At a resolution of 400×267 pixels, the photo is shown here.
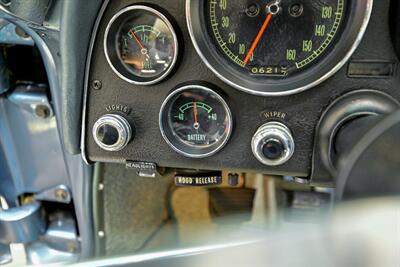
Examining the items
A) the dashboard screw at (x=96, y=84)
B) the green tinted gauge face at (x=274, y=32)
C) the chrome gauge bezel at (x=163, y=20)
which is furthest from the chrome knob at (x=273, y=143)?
the dashboard screw at (x=96, y=84)

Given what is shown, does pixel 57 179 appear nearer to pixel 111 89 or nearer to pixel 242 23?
pixel 111 89

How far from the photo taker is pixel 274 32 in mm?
1222

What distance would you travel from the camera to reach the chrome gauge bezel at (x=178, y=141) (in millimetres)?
1258

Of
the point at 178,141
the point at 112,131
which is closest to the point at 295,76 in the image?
the point at 178,141

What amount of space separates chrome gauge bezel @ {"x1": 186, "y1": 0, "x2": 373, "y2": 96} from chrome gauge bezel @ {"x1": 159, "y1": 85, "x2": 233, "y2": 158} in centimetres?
6

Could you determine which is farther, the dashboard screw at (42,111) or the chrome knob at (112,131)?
the dashboard screw at (42,111)

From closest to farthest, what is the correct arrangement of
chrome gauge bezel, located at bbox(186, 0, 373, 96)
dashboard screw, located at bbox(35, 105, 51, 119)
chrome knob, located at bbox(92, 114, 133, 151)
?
chrome gauge bezel, located at bbox(186, 0, 373, 96) → chrome knob, located at bbox(92, 114, 133, 151) → dashboard screw, located at bbox(35, 105, 51, 119)

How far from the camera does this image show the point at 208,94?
50.3 inches

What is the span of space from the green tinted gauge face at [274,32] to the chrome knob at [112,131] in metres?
0.33

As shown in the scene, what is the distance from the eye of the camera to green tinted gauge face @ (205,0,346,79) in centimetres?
119

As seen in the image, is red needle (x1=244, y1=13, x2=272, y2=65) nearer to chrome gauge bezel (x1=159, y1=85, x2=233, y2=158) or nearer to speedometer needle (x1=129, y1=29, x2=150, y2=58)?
chrome gauge bezel (x1=159, y1=85, x2=233, y2=158)

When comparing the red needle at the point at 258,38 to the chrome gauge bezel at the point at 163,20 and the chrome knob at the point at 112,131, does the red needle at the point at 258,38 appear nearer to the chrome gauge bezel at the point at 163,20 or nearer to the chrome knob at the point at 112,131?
the chrome gauge bezel at the point at 163,20

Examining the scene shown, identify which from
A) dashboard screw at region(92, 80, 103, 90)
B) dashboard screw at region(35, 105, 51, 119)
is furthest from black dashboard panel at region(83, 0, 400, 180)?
dashboard screw at region(35, 105, 51, 119)

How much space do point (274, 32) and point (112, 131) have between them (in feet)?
1.65
